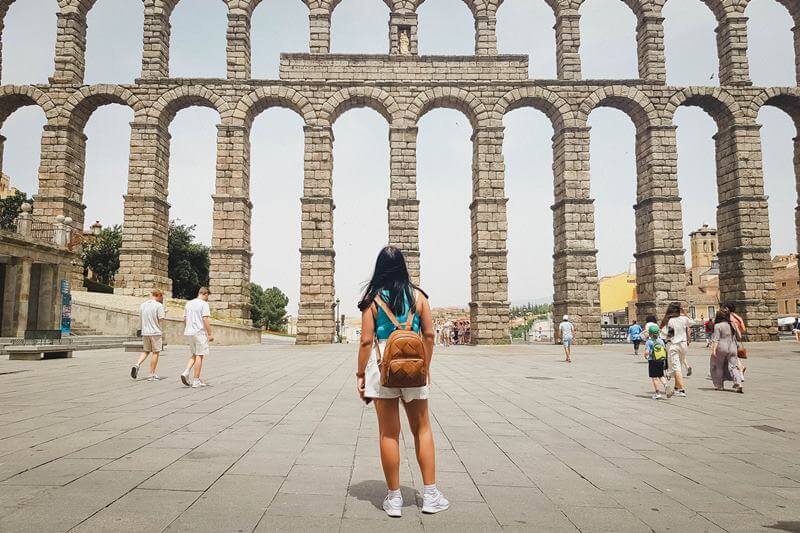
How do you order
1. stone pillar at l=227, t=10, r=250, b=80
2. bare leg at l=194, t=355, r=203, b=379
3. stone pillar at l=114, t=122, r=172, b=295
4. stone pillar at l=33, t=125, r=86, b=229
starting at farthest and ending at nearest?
stone pillar at l=227, t=10, r=250, b=80 → stone pillar at l=33, t=125, r=86, b=229 → stone pillar at l=114, t=122, r=172, b=295 → bare leg at l=194, t=355, r=203, b=379

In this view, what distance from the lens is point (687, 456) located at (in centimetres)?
446

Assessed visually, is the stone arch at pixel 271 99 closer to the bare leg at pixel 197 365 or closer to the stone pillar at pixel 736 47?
the bare leg at pixel 197 365

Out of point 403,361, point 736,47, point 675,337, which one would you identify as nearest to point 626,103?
point 736,47

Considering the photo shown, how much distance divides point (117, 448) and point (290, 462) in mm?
1594

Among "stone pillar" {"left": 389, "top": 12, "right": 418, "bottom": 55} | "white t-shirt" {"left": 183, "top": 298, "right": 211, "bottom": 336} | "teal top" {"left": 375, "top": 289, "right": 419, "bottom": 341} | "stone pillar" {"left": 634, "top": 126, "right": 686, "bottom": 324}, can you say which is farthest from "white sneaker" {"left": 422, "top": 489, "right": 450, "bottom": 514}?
"stone pillar" {"left": 389, "top": 12, "right": 418, "bottom": 55}

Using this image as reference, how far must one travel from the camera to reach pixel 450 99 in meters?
25.2

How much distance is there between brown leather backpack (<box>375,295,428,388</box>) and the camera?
303cm

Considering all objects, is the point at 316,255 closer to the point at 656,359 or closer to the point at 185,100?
the point at 185,100

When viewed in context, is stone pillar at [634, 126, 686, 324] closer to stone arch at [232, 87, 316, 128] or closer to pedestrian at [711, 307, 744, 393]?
pedestrian at [711, 307, 744, 393]

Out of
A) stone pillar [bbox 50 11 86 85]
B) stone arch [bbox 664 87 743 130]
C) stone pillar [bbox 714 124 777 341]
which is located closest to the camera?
stone pillar [bbox 714 124 777 341]

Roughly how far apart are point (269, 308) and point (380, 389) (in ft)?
238

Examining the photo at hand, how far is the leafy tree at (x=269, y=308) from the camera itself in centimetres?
6981

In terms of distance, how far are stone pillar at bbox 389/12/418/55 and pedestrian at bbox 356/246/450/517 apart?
2466 centimetres

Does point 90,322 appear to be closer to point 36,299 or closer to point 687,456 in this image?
point 36,299
